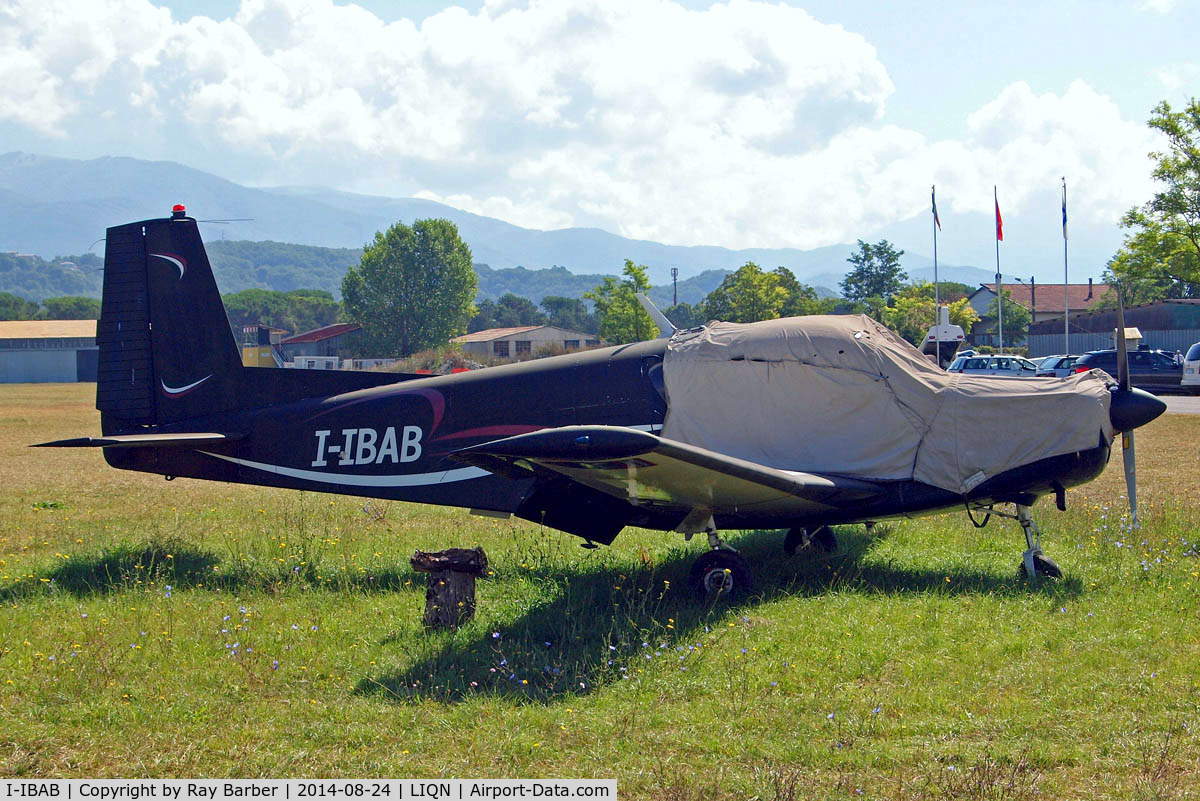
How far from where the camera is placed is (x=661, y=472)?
740 cm

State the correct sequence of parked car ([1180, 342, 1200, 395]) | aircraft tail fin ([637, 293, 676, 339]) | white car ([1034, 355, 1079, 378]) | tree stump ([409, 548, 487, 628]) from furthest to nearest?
white car ([1034, 355, 1079, 378]) < parked car ([1180, 342, 1200, 395]) < aircraft tail fin ([637, 293, 676, 339]) < tree stump ([409, 548, 487, 628])

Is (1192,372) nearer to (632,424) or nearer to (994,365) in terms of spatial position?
(994,365)

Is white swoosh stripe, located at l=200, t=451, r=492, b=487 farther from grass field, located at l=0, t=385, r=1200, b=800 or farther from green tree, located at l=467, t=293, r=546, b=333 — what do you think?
green tree, located at l=467, t=293, r=546, b=333

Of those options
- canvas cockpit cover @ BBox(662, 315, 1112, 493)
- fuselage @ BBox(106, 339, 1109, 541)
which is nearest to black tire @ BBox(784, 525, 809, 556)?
fuselage @ BBox(106, 339, 1109, 541)

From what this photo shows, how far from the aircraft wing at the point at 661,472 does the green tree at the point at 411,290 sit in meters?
117

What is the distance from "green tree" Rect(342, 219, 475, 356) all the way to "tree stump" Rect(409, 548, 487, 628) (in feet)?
386

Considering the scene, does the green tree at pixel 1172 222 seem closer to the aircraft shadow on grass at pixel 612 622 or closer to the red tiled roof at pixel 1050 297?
the aircraft shadow on grass at pixel 612 622

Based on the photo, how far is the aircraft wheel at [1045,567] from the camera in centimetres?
864

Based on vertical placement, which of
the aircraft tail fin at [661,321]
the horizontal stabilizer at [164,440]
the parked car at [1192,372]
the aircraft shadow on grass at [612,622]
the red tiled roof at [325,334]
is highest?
the red tiled roof at [325,334]

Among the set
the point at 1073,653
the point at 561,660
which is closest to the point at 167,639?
the point at 561,660

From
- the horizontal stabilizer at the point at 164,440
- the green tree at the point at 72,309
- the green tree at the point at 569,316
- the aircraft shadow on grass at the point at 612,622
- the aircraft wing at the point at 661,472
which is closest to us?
the aircraft shadow on grass at the point at 612,622

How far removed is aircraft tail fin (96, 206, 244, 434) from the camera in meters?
10.5

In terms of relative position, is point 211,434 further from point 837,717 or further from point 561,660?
point 837,717
